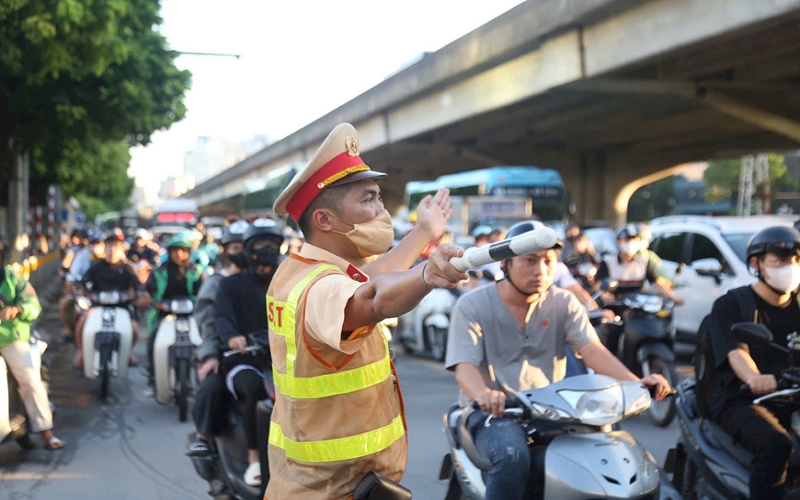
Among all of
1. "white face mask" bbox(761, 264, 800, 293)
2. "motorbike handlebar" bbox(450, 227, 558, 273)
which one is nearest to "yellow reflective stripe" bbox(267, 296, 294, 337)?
"motorbike handlebar" bbox(450, 227, 558, 273)

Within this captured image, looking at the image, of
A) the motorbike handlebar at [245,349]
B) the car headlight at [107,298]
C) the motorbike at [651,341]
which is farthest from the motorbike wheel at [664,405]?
the car headlight at [107,298]

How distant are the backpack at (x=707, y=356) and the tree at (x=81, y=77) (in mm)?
11471

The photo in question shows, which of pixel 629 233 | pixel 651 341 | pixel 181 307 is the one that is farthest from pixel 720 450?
pixel 181 307

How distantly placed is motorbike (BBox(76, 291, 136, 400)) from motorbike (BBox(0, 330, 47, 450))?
214cm

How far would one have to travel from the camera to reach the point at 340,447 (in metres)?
2.81

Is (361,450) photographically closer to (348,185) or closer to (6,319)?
(348,185)

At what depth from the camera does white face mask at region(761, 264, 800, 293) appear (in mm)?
4809

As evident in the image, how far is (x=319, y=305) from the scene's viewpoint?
2559 millimetres

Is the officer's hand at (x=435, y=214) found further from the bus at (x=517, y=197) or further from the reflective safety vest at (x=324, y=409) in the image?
the bus at (x=517, y=197)

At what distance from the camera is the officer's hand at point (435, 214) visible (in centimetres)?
275

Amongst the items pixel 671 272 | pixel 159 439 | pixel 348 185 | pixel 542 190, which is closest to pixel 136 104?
pixel 542 190

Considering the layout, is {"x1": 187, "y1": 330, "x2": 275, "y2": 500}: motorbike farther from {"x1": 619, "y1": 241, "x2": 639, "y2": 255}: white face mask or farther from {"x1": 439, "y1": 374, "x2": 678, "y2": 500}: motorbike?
{"x1": 619, "y1": 241, "x2": 639, "y2": 255}: white face mask

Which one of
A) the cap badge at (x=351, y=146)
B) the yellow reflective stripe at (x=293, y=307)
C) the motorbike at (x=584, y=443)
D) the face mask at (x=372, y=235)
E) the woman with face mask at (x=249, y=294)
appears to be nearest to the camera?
the yellow reflective stripe at (x=293, y=307)

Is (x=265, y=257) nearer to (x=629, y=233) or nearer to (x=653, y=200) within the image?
(x=629, y=233)
